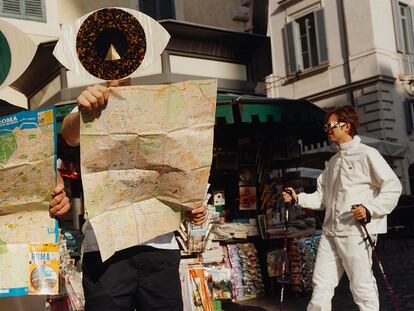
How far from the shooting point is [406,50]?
845 inches

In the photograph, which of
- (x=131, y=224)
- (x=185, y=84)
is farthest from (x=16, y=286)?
(x=185, y=84)

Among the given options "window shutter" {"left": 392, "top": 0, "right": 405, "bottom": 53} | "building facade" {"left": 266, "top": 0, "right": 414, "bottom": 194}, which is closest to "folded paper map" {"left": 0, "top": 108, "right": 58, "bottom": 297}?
"building facade" {"left": 266, "top": 0, "right": 414, "bottom": 194}

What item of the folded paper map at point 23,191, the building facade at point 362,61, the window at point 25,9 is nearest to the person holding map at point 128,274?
the folded paper map at point 23,191

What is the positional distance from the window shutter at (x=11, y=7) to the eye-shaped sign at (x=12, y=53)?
7.10 metres

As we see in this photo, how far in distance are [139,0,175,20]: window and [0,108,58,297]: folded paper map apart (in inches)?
324

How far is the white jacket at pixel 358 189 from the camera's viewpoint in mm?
4281

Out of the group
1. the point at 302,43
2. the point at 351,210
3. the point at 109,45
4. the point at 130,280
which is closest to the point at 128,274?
the point at 130,280

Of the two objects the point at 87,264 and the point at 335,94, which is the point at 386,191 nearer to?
the point at 87,264

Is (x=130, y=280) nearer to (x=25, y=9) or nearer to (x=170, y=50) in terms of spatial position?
(x=170, y=50)

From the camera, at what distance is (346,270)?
4.35 metres

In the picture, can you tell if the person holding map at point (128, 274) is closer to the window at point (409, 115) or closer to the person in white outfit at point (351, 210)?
the person in white outfit at point (351, 210)

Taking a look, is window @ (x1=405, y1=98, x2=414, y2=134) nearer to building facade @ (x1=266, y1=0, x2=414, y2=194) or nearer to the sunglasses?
building facade @ (x1=266, y1=0, x2=414, y2=194)

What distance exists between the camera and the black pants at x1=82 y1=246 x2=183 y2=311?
87.5 inches

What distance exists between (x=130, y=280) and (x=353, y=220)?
249 cm
